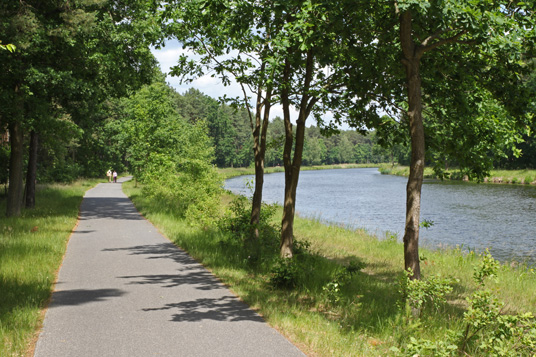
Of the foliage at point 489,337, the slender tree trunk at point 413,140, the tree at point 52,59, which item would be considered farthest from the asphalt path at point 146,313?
the tree at point 52,59

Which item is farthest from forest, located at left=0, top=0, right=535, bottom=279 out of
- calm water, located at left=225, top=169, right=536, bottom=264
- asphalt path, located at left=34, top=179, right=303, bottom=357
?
calm water, located at left=225, top=169, right=536, bottom=264

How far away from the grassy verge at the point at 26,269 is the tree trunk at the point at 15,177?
440 millimetres

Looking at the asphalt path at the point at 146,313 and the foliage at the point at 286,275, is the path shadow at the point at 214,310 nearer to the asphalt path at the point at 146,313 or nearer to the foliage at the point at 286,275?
the asphalt path at the point at 146,313

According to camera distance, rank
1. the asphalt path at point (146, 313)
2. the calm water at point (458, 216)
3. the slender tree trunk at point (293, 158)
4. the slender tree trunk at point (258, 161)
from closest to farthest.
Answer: the asphalt path at point (146, 313) → the slender tree trunk at point (293, 158) → the slender tree trunk at point (258, 161) → the calm water at point (458, 216)

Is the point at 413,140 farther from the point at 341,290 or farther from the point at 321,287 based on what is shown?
the point at 341,290

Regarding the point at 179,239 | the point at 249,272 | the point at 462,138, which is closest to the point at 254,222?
the point at 179,239

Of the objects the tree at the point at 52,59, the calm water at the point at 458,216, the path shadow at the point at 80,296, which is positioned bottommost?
the calm water at the point at 458,216

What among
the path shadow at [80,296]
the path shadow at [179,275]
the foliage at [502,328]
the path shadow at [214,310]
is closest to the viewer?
the foliage at [502,328]

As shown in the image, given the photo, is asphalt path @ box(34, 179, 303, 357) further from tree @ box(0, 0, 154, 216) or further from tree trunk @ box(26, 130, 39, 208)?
tree trunk @ box(26, 130, 39, 208)

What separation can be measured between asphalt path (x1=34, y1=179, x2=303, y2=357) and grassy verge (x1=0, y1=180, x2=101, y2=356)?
0.62 feet

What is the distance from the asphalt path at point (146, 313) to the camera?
5230 millimetres

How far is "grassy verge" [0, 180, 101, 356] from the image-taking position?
18.4 ft

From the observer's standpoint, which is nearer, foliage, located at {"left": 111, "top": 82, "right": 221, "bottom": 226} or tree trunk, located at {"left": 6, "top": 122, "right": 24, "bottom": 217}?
tree trunk, located at {"left": 6, "top": 122, "right": 24, "bottom": 217}

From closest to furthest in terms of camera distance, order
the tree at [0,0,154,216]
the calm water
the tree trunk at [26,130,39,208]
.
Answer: the tree at [0,0,154,216] → the calm water → the tree trunk at [26,130,39,208]
